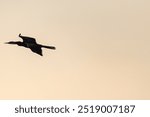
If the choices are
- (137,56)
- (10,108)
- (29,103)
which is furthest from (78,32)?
(10,108)

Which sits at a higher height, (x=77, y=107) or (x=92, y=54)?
(x=92, y=54)

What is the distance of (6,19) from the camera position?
211cm

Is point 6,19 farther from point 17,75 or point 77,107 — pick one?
point 77,107

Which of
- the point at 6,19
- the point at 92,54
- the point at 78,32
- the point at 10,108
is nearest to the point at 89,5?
the point at 78,32

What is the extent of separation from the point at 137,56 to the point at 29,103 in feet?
3.13

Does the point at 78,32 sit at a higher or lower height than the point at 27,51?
higher

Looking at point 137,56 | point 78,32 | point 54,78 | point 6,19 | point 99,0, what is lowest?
point 54,78

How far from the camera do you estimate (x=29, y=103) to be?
2.05m

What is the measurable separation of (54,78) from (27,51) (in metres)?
0.32

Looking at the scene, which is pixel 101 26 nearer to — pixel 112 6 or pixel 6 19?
pixel 112 6

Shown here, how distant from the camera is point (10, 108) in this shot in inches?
81.2

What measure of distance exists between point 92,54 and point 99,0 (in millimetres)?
452

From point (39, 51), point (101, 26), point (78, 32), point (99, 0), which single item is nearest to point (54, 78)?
point (39, 51)

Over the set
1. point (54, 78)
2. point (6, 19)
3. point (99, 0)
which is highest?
point (99, 0)
